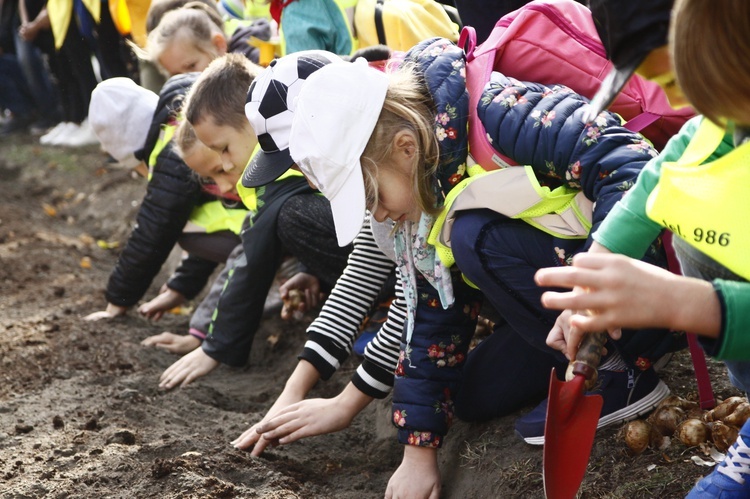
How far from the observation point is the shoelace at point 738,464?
1.56m

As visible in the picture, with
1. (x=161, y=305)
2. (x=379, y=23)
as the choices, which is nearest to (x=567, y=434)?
(x=379, y=23)

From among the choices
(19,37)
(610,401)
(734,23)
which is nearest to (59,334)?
(610,401)

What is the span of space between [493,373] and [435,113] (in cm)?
79

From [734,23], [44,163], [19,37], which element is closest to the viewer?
[734,23]

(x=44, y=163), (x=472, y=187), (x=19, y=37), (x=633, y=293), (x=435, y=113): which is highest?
(x=633, y=293)

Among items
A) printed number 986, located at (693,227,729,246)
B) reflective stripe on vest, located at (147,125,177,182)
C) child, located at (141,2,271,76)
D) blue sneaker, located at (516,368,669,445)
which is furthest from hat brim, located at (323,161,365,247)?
child, located at (141,2,271,76)

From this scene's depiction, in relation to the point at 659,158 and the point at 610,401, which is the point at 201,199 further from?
the point at 659,158

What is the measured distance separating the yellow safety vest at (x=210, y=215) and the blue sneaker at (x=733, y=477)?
2.42m

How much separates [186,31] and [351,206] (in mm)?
2475

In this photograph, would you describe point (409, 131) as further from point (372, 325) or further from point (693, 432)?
point (372, 325)

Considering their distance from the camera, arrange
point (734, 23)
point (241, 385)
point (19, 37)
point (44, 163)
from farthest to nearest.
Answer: point (19, 37) → point (44, 163) → point (241, 385) → point (734, 23)

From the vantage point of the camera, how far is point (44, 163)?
6.98m

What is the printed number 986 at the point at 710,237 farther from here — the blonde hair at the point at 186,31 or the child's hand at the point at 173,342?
the blonde hair at the point at 186,31

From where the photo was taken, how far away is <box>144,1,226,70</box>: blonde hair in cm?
416
